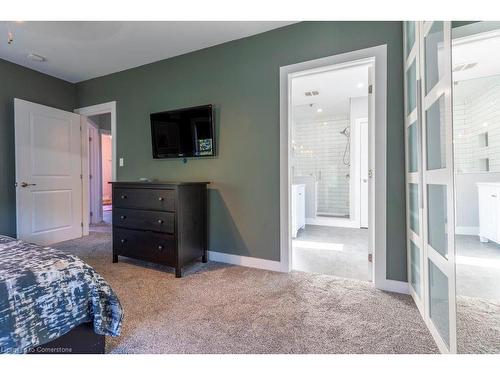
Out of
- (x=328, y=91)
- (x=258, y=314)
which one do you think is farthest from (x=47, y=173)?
(x=328, y=91)

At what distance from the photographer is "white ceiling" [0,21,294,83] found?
2.37 metres

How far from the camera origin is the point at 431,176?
1.41m

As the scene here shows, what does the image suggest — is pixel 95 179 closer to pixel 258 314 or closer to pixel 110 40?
pixel 110 40

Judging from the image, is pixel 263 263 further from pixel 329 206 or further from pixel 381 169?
pixel 329 206

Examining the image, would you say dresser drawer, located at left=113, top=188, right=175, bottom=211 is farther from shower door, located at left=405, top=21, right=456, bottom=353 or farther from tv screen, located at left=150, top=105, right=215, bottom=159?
shower door, located at left=405, top=21, right=456, bottom=353

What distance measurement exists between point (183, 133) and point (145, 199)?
3.05ft

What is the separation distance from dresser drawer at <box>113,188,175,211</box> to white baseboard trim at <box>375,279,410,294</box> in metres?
1.97

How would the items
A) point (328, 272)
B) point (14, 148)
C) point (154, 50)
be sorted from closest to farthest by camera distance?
point (328, 272), point (154, 50), point (14, 148)

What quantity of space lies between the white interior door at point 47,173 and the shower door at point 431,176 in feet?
14.3

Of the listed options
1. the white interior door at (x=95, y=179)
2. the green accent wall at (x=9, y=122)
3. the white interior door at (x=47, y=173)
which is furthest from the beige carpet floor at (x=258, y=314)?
the white interior door at (x=95, y=179)

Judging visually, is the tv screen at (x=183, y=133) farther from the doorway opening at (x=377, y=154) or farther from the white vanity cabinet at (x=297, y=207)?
the white vanity cabinet at (x=297, y=207)
